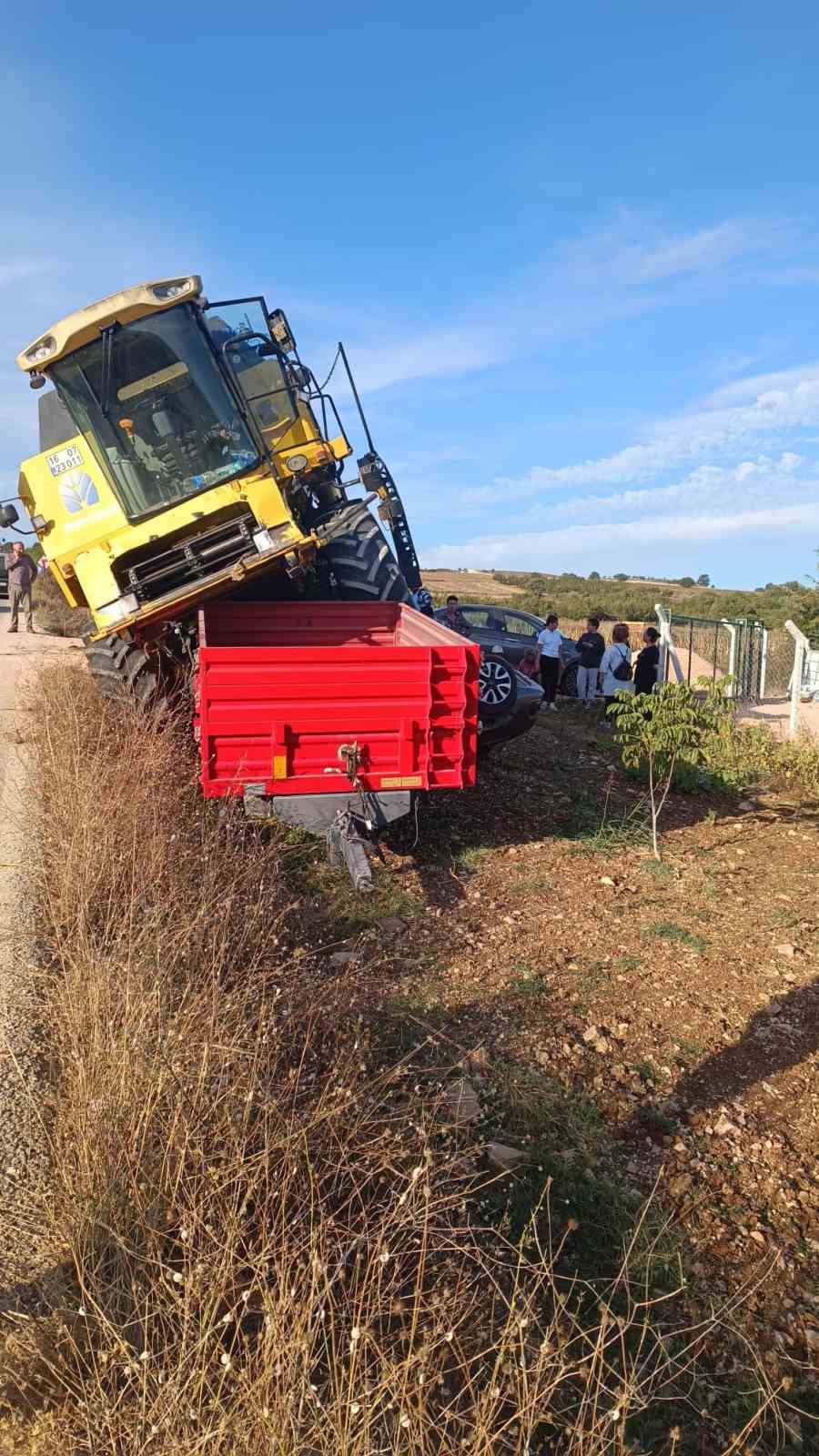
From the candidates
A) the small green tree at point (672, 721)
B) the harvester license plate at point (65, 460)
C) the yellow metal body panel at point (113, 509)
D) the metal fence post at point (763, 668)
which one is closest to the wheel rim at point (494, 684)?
the small green tree at point (672, 721)

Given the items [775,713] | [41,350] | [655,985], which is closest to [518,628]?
[775,713]

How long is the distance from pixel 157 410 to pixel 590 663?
26.8 feet

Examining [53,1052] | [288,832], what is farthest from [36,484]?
[53,1052]

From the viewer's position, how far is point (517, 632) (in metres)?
15.4

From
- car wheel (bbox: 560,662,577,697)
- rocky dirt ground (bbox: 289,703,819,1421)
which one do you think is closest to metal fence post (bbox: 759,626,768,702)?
car wheel (bbox: 560,662,577,697)

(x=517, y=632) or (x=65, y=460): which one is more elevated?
(x=65, y=460)

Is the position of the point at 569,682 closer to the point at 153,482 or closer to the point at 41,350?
the point at 153,482

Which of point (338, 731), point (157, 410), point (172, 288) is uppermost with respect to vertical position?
point (172, 288)

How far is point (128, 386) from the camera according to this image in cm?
784

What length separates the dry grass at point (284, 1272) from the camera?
1933 mm

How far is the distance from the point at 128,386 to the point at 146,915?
519cm

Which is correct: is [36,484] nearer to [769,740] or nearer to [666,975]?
[666,975]

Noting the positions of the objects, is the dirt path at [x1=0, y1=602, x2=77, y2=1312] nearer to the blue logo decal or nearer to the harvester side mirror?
the blue logo decal

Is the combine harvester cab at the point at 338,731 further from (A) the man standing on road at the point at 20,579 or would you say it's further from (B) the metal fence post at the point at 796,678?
(A) the man standing on road at the point at 20,579
